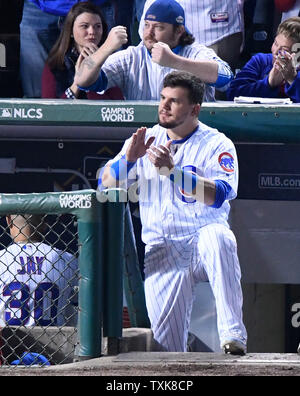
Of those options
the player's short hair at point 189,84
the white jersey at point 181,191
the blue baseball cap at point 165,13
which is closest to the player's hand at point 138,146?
the white jersey at point 181,191

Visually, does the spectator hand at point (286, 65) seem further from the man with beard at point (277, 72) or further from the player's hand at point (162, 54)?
the player's hand at point (162, 54)

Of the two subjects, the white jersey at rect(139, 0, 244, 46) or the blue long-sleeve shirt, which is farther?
the white jersey at rect(139, 0, 244, 46)

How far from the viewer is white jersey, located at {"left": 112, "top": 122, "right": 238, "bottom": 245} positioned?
5.40 m

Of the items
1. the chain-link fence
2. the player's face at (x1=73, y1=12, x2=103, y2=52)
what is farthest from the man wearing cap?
the chain-link fence

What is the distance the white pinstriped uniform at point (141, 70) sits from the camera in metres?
6.54

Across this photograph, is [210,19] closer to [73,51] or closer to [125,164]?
[73,51]

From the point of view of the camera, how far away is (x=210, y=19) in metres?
7.09

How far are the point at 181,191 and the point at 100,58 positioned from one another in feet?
4.39

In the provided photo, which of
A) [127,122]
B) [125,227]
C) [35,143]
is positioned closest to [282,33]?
[127,122]

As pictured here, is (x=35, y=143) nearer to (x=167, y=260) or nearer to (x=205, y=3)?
(x=205, y=3)

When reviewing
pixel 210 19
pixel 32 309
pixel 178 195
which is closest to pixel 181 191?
pixel 178 195

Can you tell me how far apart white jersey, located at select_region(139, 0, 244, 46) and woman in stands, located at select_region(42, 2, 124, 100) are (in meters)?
0.57

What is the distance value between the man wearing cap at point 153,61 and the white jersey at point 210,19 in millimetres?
436

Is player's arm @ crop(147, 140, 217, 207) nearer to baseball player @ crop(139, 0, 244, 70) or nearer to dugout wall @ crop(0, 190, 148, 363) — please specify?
dugout wall @ crop(0, 190, 148, 363)
